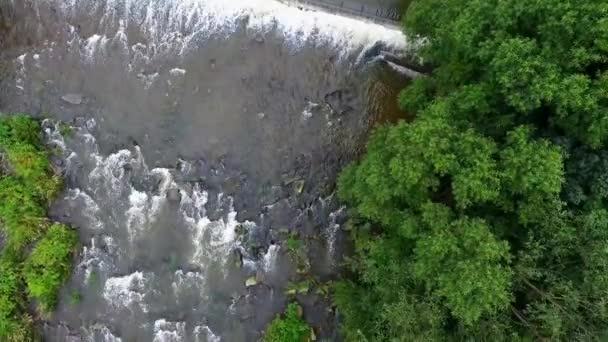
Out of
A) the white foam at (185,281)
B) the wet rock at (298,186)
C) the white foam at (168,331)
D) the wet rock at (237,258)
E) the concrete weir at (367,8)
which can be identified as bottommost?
the white foam at (168,331)

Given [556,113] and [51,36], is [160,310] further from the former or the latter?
[556,113]

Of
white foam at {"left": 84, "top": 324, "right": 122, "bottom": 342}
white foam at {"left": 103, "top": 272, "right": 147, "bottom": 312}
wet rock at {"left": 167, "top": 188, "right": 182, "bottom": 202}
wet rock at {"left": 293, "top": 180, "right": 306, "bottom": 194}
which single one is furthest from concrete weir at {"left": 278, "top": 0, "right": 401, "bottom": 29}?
white foam at {"left": 84, "top": 324, "right": 122, "bottom": 342}

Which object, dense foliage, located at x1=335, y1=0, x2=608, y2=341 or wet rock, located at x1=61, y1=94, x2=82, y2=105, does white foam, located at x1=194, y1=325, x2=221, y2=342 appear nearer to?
dense foliage, located at x1=335, y1=0, x2=608, y2=341

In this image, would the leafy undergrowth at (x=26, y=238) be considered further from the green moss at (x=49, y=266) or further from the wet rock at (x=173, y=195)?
the wet rock at (x=173, y=195)

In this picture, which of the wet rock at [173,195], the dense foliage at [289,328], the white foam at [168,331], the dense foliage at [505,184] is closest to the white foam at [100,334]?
the white foam at [168,331]

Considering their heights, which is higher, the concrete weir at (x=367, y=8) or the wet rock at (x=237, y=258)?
the concrete weir at (x=367, y=8)

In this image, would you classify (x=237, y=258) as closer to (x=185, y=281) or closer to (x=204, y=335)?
(x=185, y=281)

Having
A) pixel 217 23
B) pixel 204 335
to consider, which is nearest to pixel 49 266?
pixel 204 335
